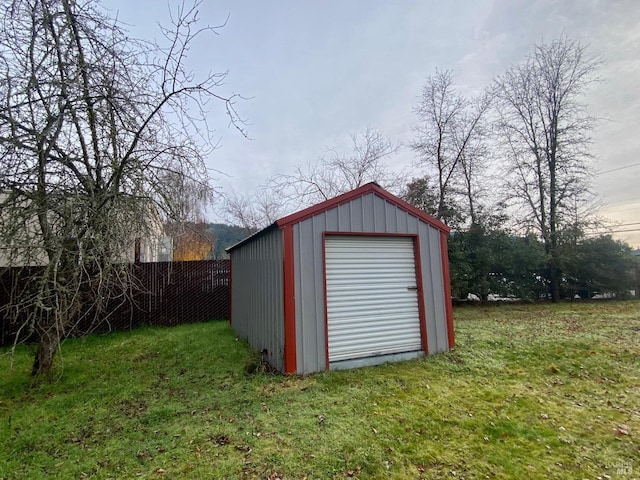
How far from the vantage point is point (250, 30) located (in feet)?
18.8

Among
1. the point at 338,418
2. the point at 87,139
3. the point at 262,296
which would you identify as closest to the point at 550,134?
the point at 262,296

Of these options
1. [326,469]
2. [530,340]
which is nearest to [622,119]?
[530,340]

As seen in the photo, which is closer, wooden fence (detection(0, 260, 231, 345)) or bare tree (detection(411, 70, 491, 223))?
wooden fence (detection(0, 260, 231, 345))

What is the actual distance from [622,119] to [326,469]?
14.7 m

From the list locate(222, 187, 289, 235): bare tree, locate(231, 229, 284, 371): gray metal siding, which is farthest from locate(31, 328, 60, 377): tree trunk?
locate(222, 187, 289, 235): bare tree

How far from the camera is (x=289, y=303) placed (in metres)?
4.17

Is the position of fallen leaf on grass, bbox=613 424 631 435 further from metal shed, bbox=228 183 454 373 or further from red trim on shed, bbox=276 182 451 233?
red trim on shed, bbox=276 182 451 233

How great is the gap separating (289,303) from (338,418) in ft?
5.18

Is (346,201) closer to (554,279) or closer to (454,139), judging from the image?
(454,139)

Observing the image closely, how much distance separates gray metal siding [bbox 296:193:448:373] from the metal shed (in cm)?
1

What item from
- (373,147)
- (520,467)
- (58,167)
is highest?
(373,147)

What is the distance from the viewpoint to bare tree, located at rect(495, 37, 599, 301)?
1208cm

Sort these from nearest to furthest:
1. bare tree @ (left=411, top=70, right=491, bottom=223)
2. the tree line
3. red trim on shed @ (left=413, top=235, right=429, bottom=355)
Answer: red trim on shed @ (left=413, top=235, right=429, bottom=355) < the tree line < bare tree @ (left=411, top=70, right=491, bottom=223)

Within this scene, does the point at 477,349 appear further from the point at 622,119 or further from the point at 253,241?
the point at 622,119
